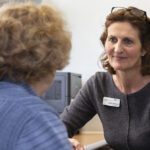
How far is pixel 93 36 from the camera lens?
2834mm

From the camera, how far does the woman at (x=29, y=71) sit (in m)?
0.61

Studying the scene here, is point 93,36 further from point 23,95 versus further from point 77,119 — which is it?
point 23,95

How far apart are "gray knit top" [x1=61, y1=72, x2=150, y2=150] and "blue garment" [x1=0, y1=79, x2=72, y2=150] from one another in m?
0.84

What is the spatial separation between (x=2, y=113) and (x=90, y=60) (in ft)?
7.34

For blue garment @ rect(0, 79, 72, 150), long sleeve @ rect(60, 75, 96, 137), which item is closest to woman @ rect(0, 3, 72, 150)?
blue garment @ rect(0, 79, 72, 150)

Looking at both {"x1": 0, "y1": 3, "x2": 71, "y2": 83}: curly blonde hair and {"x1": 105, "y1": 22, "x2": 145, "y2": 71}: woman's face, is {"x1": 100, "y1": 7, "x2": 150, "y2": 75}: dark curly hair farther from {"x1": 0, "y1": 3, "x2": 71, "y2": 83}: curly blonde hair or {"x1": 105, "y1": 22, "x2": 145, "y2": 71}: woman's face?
Answer: {"x1": 0, "y1": 3, "x2": 71, "y2": 83}: curly blonde hair

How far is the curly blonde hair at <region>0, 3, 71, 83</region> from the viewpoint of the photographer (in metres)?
0.69

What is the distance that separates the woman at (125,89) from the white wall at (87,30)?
121 cm

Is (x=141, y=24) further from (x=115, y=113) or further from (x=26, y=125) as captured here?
(x=26, y=125)

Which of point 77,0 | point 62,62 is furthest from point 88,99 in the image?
point 77,0

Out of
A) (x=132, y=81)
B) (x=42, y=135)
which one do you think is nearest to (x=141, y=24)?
(x=132, y=81)

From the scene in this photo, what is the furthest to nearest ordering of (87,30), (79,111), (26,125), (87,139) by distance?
(87,30) → (87,139) → (79,111) → (26,125)

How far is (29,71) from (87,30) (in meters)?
2.20

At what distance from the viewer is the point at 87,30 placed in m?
2.86
